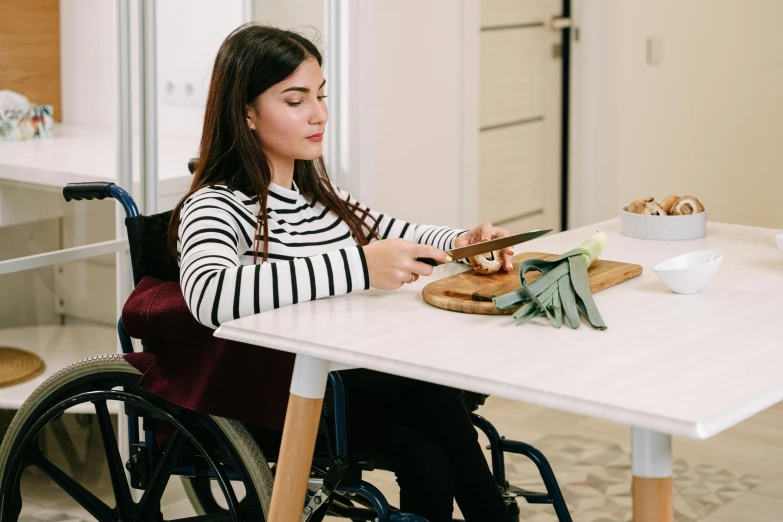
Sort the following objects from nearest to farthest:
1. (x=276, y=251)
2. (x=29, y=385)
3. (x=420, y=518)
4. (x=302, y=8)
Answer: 1. (x=420, y=518)
2. (x=276, y=251)
3. (x=29, y=385)
4. (x=302, y=8)

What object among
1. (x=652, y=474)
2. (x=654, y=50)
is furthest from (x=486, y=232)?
(x=654, y=50)

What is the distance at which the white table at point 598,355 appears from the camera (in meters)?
1.11

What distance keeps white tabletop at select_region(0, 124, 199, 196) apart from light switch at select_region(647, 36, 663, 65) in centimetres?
223

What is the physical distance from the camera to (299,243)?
176 cm

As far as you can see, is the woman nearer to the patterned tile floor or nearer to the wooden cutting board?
the wooden cutting board

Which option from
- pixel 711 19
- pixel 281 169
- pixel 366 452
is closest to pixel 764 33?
pixel 711 19

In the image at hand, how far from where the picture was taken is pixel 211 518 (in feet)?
5.39

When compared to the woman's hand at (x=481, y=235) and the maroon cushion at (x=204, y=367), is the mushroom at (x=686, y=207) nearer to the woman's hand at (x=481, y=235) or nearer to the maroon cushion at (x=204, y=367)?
the woman's hand at (x=481, y=235)

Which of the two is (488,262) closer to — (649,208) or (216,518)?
(649,208)

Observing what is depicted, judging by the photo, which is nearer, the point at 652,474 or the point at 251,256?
the point at 652,474

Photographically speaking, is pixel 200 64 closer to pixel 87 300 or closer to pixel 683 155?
pixel 87 300

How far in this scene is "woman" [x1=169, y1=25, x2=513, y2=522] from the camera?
1521 mm

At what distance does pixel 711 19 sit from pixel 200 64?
2.32 metres

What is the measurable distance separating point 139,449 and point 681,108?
3.03 meters
